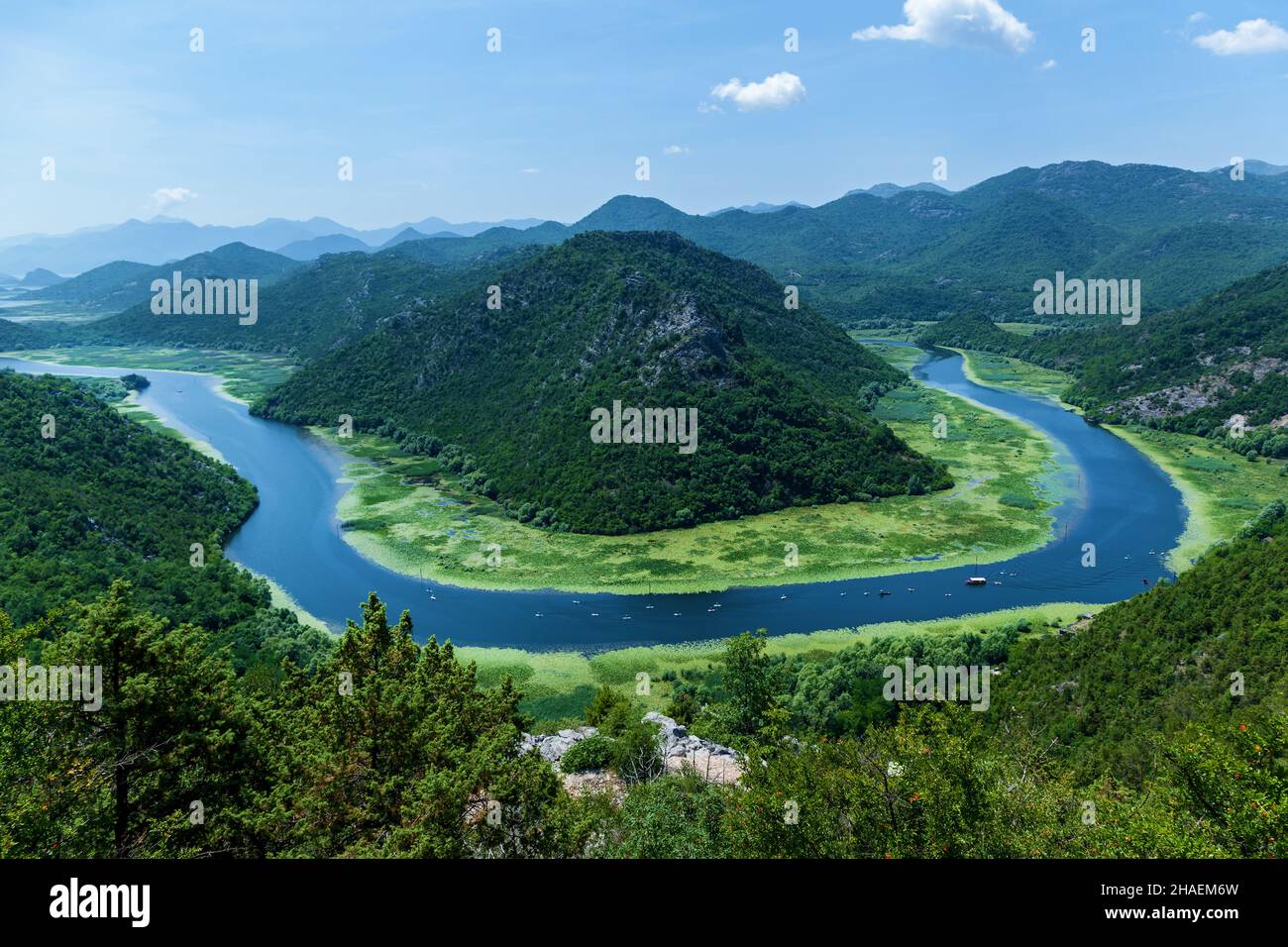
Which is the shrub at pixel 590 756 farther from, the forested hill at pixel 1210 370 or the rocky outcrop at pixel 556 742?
the forested hill at pixel 1210 370

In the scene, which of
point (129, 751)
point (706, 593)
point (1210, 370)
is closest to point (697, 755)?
point (129, 751)

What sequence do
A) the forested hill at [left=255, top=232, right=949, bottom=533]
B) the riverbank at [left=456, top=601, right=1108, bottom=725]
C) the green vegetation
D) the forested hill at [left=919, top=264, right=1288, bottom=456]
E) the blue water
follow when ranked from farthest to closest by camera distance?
the forested hill at [left=919, top=264, right=1288, bottom=456], the forested hill at [left=255, top=232, right=949, bottom=533], the green vegetation, the blue water, the riverbank at [left=456, top=601, right=1108, bottom=725]

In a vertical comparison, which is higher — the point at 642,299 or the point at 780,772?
the point at 642,299

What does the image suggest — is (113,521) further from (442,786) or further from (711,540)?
(442,786)

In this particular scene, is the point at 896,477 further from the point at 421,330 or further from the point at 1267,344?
the point at 421,330

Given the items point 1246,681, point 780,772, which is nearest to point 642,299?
point 1246,681

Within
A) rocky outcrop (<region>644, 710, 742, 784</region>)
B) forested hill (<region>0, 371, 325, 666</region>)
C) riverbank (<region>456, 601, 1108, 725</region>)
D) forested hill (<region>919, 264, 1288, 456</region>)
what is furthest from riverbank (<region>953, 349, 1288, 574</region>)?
forested hill (<region>0, 371, 325, 666</region>)

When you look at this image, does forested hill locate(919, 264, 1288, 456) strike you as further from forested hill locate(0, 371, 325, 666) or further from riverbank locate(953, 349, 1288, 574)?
forested hill locate(0, 371, 325, 666)
